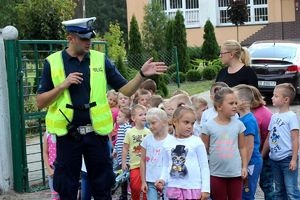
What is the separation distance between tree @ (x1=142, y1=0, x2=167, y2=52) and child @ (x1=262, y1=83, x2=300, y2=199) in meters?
29.5

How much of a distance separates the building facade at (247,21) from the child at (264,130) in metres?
33.3

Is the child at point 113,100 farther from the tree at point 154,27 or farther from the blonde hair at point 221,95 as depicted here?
the tree at point 154,27

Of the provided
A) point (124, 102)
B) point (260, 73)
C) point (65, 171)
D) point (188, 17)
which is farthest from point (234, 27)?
point (65, 171)

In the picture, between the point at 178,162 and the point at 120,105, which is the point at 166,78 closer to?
the point at 120,105

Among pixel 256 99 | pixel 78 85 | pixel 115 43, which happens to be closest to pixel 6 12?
pixel 115 43

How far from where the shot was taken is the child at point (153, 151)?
7.01 m

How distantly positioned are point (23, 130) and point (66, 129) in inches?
143

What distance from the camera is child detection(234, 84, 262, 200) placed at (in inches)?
275

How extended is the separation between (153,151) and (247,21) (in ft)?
116

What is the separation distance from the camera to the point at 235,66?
799cm

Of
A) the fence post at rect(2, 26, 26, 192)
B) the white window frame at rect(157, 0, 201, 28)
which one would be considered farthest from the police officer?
the white window frame at rect(157, 0, 201, 28)

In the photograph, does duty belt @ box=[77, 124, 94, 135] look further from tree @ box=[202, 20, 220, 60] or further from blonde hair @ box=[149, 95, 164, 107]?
tree @ box=[202, 20, 220, 60]

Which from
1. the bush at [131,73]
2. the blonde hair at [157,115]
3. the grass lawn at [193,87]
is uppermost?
the blonde hair at [157,115]

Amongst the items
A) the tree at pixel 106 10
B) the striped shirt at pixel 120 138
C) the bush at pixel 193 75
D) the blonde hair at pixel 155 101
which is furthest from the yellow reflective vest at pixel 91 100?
the tree at pixel 106 10
